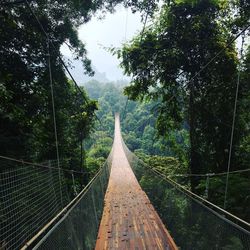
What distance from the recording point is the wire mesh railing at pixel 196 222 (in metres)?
1.82

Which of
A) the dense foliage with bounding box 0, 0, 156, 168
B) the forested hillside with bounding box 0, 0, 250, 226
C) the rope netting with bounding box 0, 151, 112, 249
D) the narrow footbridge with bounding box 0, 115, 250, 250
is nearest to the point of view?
the narrow footbridge with bounding box 0, 115, 250, 250

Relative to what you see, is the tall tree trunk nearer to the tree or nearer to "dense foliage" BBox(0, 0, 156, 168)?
the tree

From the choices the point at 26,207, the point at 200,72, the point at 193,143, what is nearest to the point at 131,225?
the point at 26,207

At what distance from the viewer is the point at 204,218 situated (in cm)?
242

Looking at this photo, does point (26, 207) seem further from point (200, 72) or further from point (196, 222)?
point (200, 72)

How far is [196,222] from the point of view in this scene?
8.84ft

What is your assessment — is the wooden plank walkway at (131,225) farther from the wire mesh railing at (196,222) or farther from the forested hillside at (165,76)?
the forested hillside at (165,76)

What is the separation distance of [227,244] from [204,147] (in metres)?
6.10

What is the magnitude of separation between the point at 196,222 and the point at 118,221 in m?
2.31

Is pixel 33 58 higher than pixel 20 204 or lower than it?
higher

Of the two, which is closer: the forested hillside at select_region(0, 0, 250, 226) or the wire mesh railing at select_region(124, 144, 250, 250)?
the wire mesh railing at select_region(124, 144, 250, 250)

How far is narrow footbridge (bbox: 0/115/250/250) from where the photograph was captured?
77.5 inches

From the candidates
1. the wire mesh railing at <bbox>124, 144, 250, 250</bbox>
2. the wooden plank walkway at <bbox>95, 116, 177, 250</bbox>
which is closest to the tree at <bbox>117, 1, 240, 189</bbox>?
the wooden plank walkway at <bbox>95, 116, 177, 250</bbox>

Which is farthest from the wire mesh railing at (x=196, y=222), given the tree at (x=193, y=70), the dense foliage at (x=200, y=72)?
the tree at (x=193, y=70)
